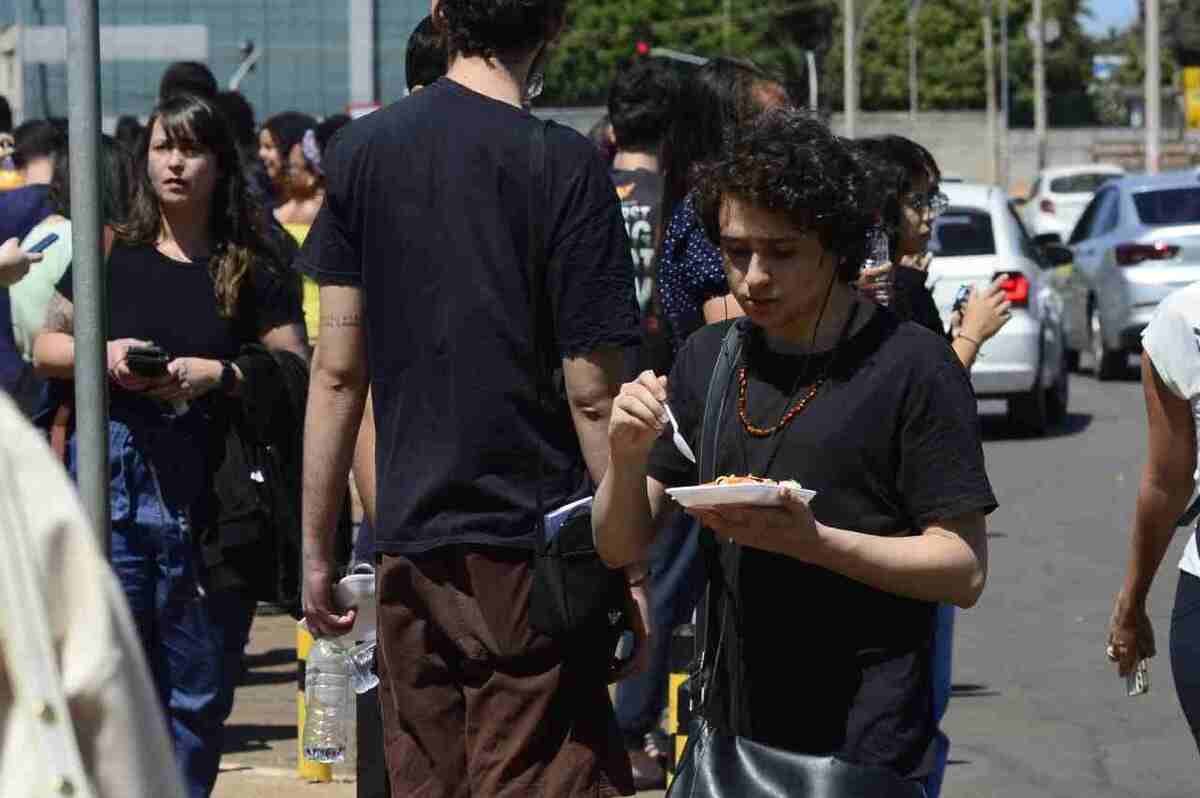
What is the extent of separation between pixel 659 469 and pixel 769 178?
1.61 ft

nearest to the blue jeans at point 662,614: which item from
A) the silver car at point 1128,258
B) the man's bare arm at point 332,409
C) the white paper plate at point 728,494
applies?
the man's bare arm at point 332,409

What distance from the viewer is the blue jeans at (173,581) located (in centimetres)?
543

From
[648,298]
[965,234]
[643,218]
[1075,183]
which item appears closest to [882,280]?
[648,298]

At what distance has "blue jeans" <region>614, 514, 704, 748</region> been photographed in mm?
6820

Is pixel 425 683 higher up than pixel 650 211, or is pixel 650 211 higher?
pixel 650 211

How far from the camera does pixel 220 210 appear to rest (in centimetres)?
577

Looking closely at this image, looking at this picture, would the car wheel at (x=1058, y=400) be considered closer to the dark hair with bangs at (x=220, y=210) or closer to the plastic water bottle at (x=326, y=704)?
the plastic water bottle at (x=326, y=704)

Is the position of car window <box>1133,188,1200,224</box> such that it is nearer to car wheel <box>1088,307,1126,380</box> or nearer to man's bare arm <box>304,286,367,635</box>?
car wheel <box>1088,307,1126,380</box>

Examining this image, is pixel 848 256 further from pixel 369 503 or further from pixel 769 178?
pixel 369 503

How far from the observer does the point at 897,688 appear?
138 inches

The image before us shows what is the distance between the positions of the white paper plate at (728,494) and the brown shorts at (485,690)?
84cm

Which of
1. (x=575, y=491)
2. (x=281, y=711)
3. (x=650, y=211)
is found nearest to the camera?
(x=575, y=491)

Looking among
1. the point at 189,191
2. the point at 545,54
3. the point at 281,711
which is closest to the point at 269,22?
the point at 281,711

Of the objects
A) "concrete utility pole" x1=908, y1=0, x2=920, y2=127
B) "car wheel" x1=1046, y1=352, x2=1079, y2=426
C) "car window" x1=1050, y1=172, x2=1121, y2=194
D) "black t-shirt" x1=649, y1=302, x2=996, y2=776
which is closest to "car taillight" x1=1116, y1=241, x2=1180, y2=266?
"car wheel" x1=1046, y1=352, x2=1079, y2=426
